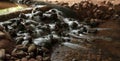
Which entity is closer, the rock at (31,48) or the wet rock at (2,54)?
the wet rock at (2,54)

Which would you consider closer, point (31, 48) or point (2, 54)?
point (2, 54)

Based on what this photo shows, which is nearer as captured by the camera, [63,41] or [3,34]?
[3,34]

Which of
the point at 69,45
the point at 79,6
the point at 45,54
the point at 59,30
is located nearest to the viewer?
the point at 45,54

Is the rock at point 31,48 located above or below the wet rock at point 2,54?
below

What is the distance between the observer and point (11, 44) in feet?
22.9

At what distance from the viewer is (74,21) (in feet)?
30.1

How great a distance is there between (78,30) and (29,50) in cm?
232

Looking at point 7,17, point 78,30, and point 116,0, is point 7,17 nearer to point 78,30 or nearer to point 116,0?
point 78,30

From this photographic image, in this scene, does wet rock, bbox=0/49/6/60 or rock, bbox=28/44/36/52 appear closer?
wet rock, bbox=0/49/6/60

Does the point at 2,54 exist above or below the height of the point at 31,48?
above

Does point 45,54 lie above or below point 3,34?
below

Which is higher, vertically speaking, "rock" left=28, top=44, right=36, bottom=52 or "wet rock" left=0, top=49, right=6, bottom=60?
"wet rock" left=0, top=49, right=6, bottom=60

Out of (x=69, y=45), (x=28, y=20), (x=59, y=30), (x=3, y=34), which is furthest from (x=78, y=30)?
(x=3, y=34)

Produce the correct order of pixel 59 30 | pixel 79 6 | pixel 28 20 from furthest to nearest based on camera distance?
pixel 79 6
pixel 28 20
pixel 59 30
